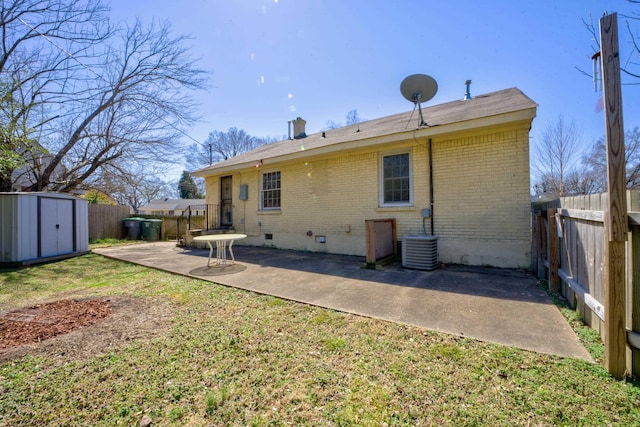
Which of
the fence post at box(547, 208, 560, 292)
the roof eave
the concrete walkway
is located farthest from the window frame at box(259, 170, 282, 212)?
the fence post at box(547, 208, 560, 292)

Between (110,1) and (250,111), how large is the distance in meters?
5.82

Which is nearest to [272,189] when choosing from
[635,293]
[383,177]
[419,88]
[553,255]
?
[383,177]

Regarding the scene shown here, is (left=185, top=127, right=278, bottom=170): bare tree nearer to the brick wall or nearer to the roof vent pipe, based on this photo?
the brick wall

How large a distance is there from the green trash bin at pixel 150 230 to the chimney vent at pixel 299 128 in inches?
380

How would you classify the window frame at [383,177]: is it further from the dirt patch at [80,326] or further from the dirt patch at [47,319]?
the dirt patch at [47,319]

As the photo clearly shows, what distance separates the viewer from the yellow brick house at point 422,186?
5668 mm

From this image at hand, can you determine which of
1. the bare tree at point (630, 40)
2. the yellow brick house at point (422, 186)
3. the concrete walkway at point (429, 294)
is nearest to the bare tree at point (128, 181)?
the yellow brick house at point (422, 186)

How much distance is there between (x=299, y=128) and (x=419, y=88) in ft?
22.5

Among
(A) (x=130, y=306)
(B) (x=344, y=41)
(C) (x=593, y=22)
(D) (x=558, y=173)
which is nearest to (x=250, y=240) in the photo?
(A) (x=130, y=306)

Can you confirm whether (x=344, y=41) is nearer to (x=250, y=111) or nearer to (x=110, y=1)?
(x=250, y=111)

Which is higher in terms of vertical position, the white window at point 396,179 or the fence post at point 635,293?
the white window at point 396,179

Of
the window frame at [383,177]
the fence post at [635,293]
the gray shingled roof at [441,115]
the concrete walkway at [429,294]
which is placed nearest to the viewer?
the fence post at [635,293]

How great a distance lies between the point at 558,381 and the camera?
1.96 meters

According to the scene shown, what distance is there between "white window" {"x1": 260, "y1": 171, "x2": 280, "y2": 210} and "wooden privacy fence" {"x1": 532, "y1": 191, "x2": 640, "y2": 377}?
7.52 m
